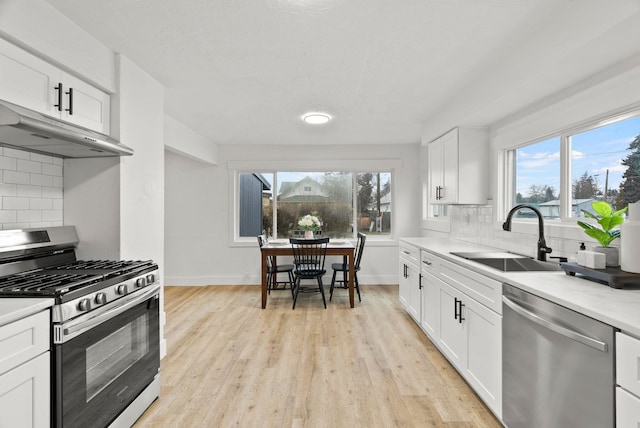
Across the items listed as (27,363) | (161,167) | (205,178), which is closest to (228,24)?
(161,167)

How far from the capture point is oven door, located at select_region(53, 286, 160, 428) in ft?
4.74

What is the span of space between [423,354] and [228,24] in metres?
2.93

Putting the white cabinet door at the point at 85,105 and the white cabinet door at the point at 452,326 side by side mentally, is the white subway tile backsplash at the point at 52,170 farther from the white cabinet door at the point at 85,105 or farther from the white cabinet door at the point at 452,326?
the white cabinet door at the point at 452,326

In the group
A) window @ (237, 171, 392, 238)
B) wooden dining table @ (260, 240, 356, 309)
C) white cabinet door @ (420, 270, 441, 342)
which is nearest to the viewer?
white cabinet door @ (420, 270, 441, 342)

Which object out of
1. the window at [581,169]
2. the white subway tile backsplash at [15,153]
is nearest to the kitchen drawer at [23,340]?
the white subway tile backsplash at [15,153]

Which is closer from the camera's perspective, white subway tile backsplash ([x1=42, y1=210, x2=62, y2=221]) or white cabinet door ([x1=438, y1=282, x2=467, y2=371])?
white subway tile backsplash ([x1=42, y1=210, x2=62, y2=221])

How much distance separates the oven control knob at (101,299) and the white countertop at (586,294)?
2.10 meters

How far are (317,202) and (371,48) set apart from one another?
366 cm

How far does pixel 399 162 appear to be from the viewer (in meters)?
5.61

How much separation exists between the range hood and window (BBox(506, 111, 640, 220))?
10.2 ft

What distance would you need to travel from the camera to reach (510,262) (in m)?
2.62

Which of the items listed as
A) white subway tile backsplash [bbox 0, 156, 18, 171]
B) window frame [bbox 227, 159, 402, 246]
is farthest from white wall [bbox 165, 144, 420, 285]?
white subway tile backsplash [bbox 0, 156, 18, 171]

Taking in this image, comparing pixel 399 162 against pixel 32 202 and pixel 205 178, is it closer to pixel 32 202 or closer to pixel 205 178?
pixel 205 178

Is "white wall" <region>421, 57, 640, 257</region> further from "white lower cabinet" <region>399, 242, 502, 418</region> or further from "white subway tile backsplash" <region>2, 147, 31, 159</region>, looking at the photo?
"white subway tile backsplash" <region>2, 147, 31, 159</region>
